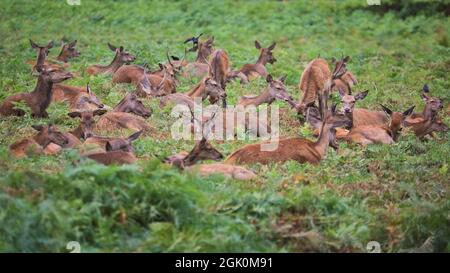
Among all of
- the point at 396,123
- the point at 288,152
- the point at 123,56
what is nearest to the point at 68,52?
the point at 123,56

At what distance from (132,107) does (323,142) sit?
3322 mm

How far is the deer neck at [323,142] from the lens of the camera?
38.1 ft

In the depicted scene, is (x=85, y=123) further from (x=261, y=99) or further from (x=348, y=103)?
(x=348, y=103)

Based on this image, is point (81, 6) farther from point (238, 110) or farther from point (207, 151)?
point (207, 151)

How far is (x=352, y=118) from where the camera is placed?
13.8 metres

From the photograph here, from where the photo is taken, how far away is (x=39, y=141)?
1145cm

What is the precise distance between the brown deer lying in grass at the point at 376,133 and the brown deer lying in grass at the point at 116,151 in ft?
9.79

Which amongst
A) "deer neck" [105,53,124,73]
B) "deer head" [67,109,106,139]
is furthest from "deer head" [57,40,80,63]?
"deer head" [67,109,106,139]

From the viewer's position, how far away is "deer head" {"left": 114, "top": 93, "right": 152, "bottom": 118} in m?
13.9

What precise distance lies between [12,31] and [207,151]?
12.8m

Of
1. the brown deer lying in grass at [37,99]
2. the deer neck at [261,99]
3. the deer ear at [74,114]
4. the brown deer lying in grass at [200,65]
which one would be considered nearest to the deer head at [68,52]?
the brown deer lying in grass at [200,65]

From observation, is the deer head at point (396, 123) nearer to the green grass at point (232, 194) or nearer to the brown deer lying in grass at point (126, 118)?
the green grass at point (232, 194)
